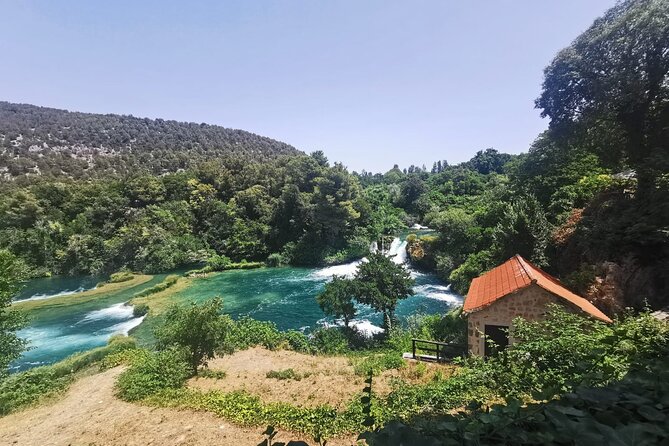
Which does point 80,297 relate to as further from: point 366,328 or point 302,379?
point 302,379

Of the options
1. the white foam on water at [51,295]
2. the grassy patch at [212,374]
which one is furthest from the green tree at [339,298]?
the white foam on water at [51,295]

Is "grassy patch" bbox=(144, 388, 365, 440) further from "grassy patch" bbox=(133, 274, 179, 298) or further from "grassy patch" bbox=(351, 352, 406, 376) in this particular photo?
"grassy patch" bbox=(133, 274, 179, 298)

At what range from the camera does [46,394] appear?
1241 cm

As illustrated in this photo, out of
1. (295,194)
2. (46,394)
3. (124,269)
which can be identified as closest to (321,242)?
(295,194)

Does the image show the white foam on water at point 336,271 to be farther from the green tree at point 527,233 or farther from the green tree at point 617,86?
the green tree at point 617,86

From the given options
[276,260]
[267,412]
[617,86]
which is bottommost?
[267,412]

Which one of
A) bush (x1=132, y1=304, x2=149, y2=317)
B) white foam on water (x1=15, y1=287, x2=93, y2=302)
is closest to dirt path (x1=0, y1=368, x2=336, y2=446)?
bush (x1=132, y1=304, x2=149, y2=317)

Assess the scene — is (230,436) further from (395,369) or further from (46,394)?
(46,394)

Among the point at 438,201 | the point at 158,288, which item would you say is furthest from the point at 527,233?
the point at 438,201

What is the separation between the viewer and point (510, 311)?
10516 mm

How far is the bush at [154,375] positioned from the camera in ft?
36.4

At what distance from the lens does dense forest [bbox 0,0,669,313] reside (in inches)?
498

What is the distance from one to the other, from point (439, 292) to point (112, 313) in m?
24.7

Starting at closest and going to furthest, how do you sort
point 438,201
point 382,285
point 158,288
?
point 382,285
point 158,288
point 438,201
